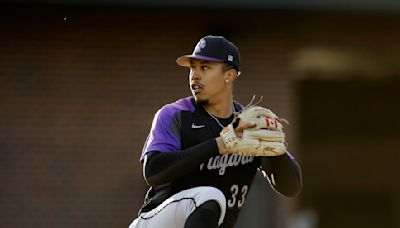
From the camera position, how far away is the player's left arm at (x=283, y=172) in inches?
174

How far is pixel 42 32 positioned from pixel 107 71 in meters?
0.67

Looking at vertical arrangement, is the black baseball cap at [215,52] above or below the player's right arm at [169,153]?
above

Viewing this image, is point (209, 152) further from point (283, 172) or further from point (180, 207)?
point (283, 172)

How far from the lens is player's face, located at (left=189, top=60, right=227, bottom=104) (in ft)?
14.3

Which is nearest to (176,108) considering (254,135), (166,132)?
(166,132)

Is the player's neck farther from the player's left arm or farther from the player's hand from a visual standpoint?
the player's left arm

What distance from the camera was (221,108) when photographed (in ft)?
14.6

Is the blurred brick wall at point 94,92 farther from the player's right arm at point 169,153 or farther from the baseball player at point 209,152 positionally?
the player's right arm at point 169,153

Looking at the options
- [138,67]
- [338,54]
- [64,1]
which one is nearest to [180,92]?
[138,67]

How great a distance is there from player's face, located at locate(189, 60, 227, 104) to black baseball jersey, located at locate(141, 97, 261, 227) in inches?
3.3

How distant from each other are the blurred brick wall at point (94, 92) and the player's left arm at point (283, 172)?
151 inches

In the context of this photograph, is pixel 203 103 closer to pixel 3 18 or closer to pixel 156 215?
pixel 156 215

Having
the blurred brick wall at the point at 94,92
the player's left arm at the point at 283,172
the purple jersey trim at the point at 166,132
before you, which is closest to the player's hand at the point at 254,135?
the player's left arm at the point at 283,172

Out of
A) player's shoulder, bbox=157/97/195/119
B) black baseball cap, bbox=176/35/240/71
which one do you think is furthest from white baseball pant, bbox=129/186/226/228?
black baseball cap, bbox=176/35/240/71
